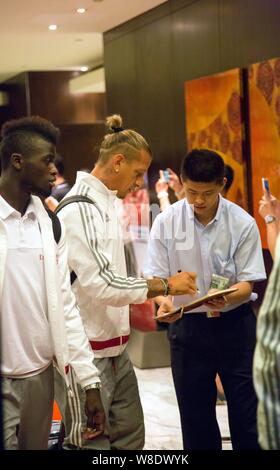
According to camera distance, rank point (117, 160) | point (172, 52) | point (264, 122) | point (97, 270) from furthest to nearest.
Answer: point (264, 122) → point (172, 52) → point (117, 160) → point (97, 270)

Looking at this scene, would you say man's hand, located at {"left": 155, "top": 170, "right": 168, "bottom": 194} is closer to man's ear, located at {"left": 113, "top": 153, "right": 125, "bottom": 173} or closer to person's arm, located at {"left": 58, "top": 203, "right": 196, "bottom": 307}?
man's ear, located at {"left": 113, "top": 153, "right": 125, "bottom": 173}

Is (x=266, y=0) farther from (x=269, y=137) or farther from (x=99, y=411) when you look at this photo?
(x=99, y=411)

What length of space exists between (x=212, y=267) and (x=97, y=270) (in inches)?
19.8

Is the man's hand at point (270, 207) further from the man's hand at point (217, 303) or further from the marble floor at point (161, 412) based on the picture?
the marble floor at point (161, 412)

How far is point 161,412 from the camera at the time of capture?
3805mm

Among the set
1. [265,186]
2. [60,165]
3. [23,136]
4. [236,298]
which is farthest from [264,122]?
[23,136]

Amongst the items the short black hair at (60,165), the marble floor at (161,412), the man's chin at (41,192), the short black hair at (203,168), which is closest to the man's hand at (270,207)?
the short black hair at (203,168)

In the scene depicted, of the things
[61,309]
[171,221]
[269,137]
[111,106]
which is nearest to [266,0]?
[269,137]

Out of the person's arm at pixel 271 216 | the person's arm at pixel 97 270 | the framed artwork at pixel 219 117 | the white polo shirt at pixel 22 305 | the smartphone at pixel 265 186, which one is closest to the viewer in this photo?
the white polo shirt at pixel 22 305

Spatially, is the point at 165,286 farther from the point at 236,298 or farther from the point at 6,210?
the point at 6,210

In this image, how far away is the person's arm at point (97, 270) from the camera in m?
2.70

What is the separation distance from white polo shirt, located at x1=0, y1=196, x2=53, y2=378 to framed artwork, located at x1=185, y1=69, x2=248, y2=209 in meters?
1.34

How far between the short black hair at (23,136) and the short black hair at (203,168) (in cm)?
64

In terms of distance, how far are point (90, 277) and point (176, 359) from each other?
0.61 meters
